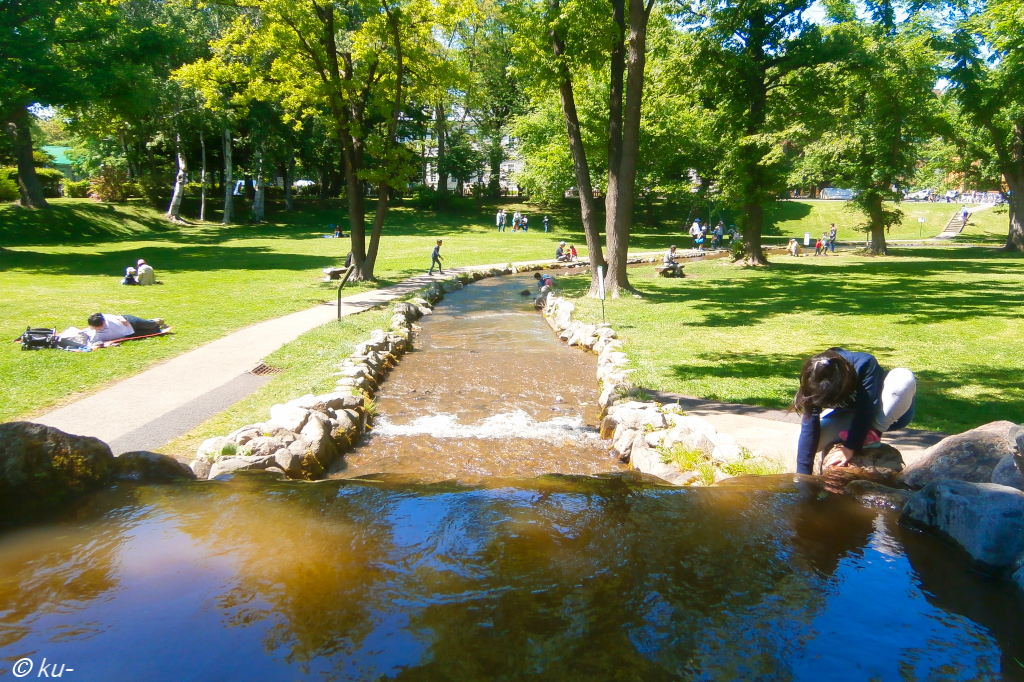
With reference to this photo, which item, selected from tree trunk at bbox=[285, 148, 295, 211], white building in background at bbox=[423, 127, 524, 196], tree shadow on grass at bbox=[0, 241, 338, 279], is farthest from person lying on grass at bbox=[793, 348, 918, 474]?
tree trunk at bbox=[285, 148, 295, 211]

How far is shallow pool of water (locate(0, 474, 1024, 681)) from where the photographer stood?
3236 millimetres

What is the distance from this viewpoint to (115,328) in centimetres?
1149

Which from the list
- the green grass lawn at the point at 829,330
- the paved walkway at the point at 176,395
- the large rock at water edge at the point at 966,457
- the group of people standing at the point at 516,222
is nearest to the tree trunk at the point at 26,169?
the group of people standing at the point at 516,222

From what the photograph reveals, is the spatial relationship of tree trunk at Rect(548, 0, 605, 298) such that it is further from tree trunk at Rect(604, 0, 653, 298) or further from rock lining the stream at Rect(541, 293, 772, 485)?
rock lining the stream at Rect(541, 293, 772, 485)

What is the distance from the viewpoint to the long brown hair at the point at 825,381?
4.78 metres

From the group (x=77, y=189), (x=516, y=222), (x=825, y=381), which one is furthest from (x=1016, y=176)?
(x=77, y=189)

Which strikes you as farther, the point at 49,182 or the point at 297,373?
the point at 49,182

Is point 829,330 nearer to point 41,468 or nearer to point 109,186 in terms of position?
point 41,468

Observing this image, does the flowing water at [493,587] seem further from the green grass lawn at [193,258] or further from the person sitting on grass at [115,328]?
the person sitting on grass at [115,328]

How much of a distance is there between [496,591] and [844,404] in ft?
10.2

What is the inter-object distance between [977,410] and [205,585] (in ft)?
26.5

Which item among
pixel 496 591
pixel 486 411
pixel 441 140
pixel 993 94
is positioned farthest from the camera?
pixel 441 140

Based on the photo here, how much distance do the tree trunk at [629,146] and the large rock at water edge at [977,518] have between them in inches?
524

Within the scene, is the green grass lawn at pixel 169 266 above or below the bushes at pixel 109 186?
below
